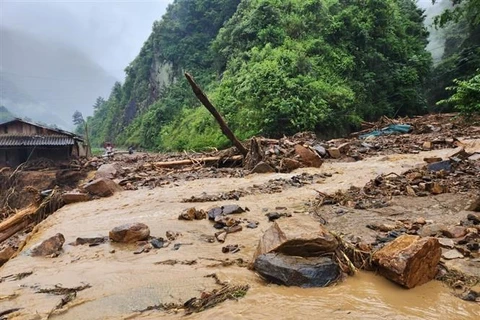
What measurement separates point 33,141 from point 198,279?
25.3m

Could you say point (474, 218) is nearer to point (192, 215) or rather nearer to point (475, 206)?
point (475, 206)

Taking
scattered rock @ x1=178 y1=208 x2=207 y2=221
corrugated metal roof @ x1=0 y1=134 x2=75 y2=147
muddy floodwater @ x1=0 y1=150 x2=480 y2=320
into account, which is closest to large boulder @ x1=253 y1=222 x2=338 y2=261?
muddy floodwater @ x1=0 y1=150 x2=480 y2=320

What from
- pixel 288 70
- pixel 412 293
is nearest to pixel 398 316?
pixel 412 293

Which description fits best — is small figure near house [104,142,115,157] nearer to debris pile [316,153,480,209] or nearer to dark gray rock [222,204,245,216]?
dark gray rock [222,204,245,216]

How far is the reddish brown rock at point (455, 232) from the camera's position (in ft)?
12.6

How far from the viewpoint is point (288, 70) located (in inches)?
828

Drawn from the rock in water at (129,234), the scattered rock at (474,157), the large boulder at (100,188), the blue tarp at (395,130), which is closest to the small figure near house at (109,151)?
the large boulder at (100,188)

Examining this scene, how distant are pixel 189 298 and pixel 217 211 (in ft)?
9.16

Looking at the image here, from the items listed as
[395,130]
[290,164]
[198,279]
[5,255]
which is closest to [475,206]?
[198,279]

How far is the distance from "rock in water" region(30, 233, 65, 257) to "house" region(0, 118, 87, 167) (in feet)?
72.9

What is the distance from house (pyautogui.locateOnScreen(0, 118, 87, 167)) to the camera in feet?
78.0

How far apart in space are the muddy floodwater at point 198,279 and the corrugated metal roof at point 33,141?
2017 centimetres

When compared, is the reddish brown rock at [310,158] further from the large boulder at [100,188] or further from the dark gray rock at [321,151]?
the large boulder at [100,188]

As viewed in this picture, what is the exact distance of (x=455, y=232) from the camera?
389cm
